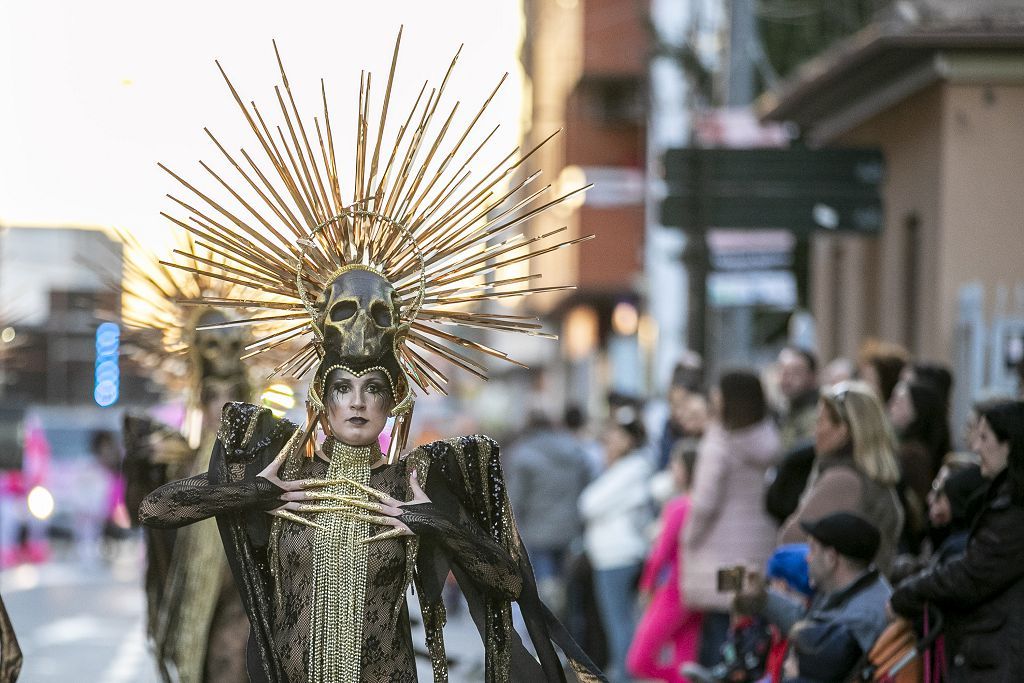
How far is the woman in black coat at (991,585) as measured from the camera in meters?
6.26

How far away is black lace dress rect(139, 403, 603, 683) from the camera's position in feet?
17.3

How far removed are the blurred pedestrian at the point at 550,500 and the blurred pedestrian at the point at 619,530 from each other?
3.91ft

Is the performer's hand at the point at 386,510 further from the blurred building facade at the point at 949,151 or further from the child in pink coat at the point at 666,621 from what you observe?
the blurred building facade at the point at 949,151

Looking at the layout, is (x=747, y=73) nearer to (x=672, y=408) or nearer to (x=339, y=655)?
(x=672, y=408)

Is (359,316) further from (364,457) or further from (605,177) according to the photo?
(605,177)

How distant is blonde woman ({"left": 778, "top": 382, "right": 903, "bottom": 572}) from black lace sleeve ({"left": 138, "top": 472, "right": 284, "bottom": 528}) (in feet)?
10.3

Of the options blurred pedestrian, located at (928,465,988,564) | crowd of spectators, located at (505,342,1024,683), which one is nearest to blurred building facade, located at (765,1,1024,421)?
Answer: crowd of spectators, located at (505,342,1024,683)

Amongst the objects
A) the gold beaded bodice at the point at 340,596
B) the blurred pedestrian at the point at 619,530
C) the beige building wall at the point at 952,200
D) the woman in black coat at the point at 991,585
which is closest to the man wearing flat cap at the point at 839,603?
the woman in black coat at the point at 991,585

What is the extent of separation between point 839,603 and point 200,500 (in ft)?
9.19

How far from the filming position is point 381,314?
5398 mm

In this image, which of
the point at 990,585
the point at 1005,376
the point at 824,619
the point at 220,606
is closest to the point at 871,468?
the point at 824,619

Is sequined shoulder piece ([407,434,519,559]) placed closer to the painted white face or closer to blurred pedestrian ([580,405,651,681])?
the painted white face

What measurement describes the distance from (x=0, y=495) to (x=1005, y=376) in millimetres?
13957

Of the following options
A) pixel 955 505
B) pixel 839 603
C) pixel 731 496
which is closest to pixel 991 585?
pixel 955 505
